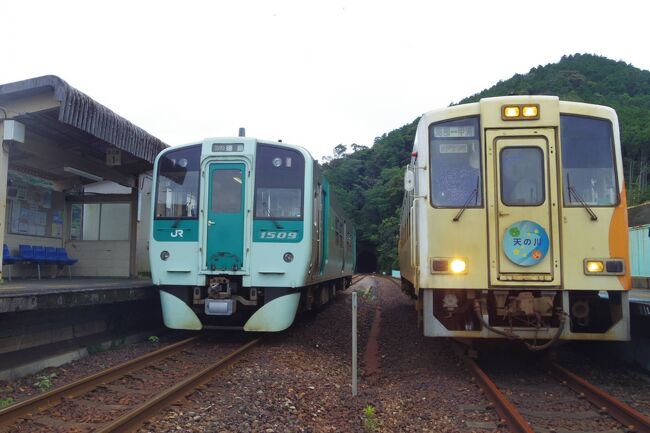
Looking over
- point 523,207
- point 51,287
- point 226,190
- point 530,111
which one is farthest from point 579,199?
point 51,287

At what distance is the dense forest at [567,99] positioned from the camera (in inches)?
1846

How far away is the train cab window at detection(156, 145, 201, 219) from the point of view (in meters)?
9.02

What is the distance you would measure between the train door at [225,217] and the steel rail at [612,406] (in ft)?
16.5

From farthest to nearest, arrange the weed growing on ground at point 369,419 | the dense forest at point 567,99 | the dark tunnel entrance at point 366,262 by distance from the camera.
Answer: the dark tunnel entrance at point 366,262 → the dense forest at point 567,99 → the weed growing on ground at point 369,419

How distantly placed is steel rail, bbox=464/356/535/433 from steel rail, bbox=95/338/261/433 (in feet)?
10.2

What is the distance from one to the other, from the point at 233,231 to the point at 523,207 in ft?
14.8

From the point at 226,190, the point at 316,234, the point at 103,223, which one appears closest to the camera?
the point at 226,190

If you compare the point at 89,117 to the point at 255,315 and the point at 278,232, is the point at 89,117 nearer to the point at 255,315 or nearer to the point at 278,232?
the point at 278,232

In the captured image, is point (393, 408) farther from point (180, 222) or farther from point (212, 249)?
point (180, 222)

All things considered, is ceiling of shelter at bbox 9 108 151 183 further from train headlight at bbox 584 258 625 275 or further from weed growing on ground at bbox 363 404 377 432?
train headlight at bbox 584 258 625 275

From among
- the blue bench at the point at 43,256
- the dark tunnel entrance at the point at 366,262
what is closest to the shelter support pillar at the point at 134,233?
the blue bench at the point at 43,256

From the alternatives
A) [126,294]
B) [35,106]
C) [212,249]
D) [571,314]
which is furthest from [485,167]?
[35,106]

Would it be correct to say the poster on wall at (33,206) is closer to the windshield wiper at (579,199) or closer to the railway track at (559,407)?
the railway track at (559,407)

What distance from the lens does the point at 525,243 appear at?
6.41 m
